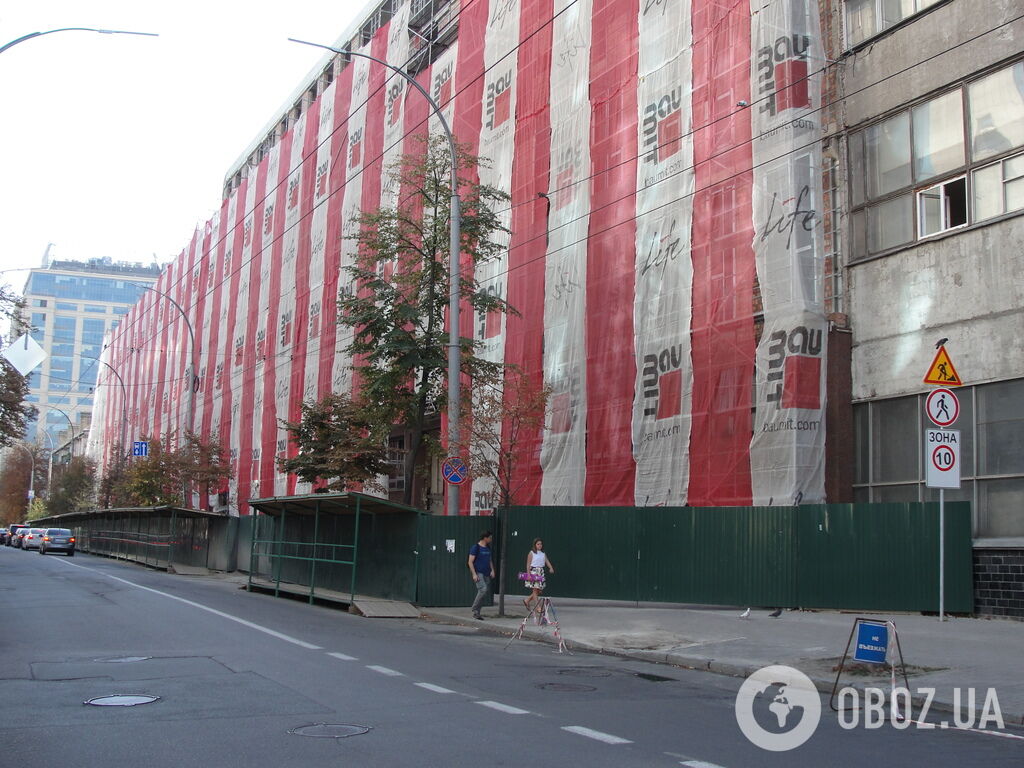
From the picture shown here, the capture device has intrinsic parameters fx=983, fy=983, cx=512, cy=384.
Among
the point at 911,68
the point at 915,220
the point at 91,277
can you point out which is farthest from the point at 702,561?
the point at 91,277

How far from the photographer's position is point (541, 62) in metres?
28.3

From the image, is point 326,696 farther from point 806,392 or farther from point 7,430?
point 7,430

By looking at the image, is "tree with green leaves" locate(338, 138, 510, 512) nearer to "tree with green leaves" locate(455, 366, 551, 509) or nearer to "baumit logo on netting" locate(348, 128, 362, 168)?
"tree with green leaves" locate(455, 366, 551, 509)

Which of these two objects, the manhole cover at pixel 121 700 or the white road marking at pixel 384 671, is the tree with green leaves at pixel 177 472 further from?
the manhole cover at pixel 121 700

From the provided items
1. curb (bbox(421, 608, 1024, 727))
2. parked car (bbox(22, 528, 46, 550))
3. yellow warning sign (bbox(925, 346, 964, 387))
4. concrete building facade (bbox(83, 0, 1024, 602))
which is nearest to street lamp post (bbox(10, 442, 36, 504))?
parked car (bbox(22, 528, 46, 550))

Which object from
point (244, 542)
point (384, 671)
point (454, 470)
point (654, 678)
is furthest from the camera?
point (244, 542)

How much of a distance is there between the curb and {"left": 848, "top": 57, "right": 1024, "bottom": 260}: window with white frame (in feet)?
32.1

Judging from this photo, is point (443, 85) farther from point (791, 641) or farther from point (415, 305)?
point (791, 641)

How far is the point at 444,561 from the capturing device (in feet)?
66.9

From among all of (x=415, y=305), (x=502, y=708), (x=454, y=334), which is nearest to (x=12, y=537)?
(x=415, y=305)

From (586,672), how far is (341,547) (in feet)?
38.9

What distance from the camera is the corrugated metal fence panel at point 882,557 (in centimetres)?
1644

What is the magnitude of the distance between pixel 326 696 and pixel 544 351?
58.4 ft

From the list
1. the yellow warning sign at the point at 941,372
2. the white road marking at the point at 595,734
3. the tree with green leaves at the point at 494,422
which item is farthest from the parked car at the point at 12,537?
the white road marking at the point at 595,734
